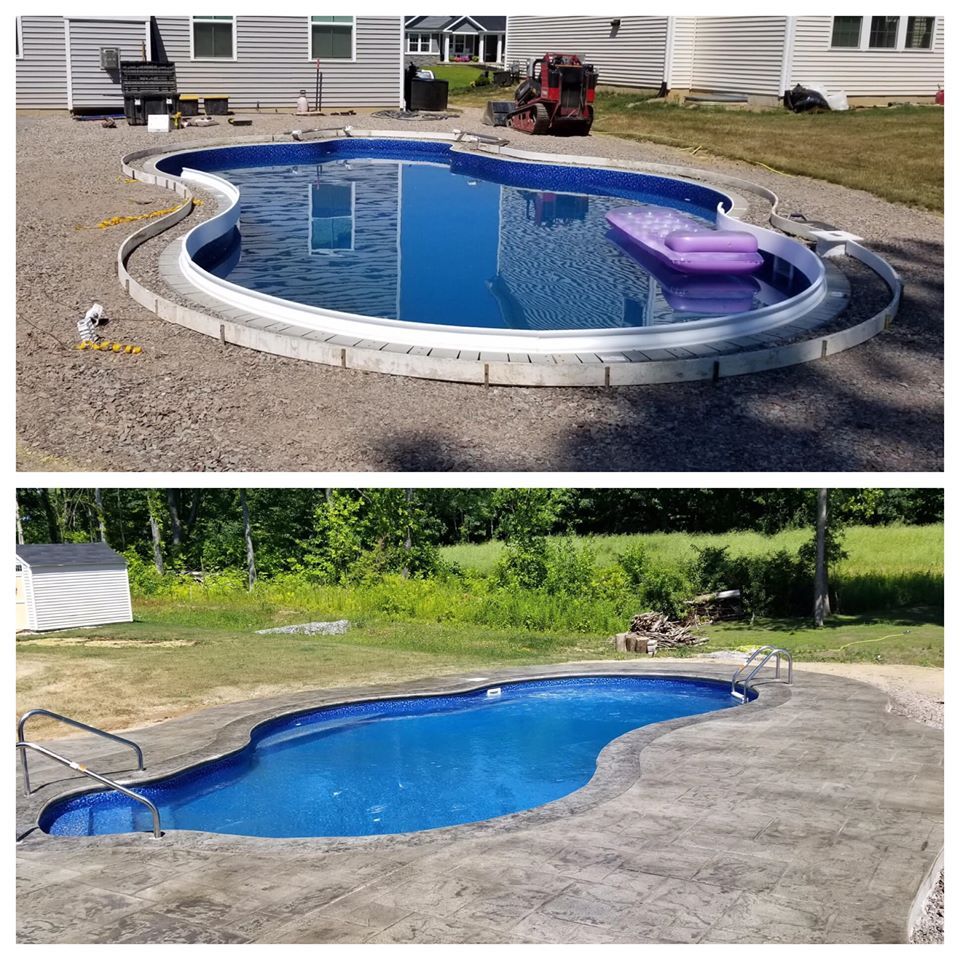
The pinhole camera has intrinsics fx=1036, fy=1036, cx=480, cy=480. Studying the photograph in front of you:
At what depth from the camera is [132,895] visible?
434cm

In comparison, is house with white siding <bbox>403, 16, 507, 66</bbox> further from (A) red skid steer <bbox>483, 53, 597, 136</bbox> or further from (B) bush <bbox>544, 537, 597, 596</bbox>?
(B) bush <bbox>544, 537, 597, 596</bbox>

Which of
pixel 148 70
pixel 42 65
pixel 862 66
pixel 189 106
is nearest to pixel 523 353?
pixel 148 70

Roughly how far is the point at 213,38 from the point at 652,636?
745 inches

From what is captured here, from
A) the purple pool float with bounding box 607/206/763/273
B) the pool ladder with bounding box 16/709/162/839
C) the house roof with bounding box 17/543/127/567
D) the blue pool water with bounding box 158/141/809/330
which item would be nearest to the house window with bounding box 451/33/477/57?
the blue pool water with bounding box 158/141/809/330

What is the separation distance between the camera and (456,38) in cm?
5431

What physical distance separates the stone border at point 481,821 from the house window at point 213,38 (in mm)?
19741

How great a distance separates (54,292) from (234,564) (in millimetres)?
7793

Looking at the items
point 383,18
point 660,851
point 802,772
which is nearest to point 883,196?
point 802,772

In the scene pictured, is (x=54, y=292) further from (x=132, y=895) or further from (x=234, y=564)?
(x=234, y=564)

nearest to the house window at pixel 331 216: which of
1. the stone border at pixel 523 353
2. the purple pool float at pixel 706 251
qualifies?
the stone border at pixel 523 353

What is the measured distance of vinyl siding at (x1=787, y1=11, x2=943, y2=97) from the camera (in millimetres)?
23594

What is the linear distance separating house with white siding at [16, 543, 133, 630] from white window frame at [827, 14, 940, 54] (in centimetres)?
1968

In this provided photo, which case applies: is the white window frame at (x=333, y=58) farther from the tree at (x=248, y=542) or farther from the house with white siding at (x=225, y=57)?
the tree at (x=248, y=542)

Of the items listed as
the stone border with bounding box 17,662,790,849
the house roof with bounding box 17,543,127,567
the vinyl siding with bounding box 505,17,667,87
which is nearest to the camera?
the stone border with bounding box 17,662,790,849
